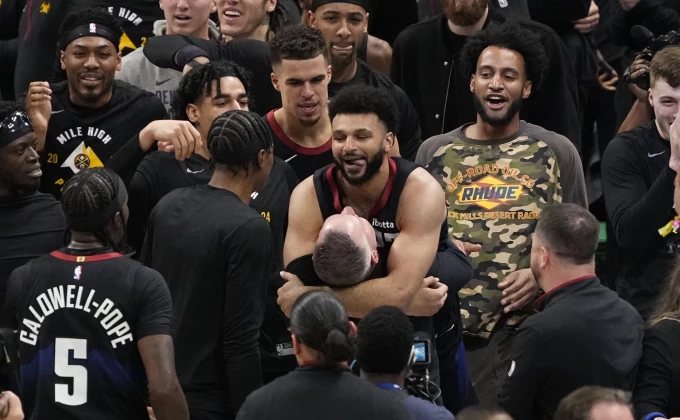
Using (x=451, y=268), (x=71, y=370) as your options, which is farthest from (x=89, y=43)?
(x=71, y=370)

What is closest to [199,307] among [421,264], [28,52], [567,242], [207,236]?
[207,236]

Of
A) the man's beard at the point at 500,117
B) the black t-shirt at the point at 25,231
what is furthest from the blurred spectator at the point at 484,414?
the man's beard at the point at 500,117

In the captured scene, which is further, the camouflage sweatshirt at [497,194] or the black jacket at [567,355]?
the camouflage sweatshirt at [497,194]

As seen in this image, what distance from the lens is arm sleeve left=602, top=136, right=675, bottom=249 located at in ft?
21.6

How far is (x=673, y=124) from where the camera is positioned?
6.58 m

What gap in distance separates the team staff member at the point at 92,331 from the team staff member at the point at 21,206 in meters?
0.89

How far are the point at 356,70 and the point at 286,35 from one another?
721 millimetres

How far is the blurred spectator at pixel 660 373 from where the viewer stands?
527cm

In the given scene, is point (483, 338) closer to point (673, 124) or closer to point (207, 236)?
point (673, 124)

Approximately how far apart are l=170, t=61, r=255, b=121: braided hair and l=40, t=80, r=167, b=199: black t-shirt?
0.39 m

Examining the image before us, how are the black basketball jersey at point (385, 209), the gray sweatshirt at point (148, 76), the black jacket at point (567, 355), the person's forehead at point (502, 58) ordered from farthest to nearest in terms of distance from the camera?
the gray sweatshirt at point (148, 76)
the person's forehead at point (502, 58)
the black basketball jersey at point (385, 209)
the black jacket at point (567, 355)

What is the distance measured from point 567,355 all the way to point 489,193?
5.40ft

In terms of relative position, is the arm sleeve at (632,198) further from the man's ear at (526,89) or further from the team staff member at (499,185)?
the man's ear at (526,89)

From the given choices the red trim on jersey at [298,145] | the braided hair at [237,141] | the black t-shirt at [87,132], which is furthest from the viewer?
the black t-shirt at [87,132]
